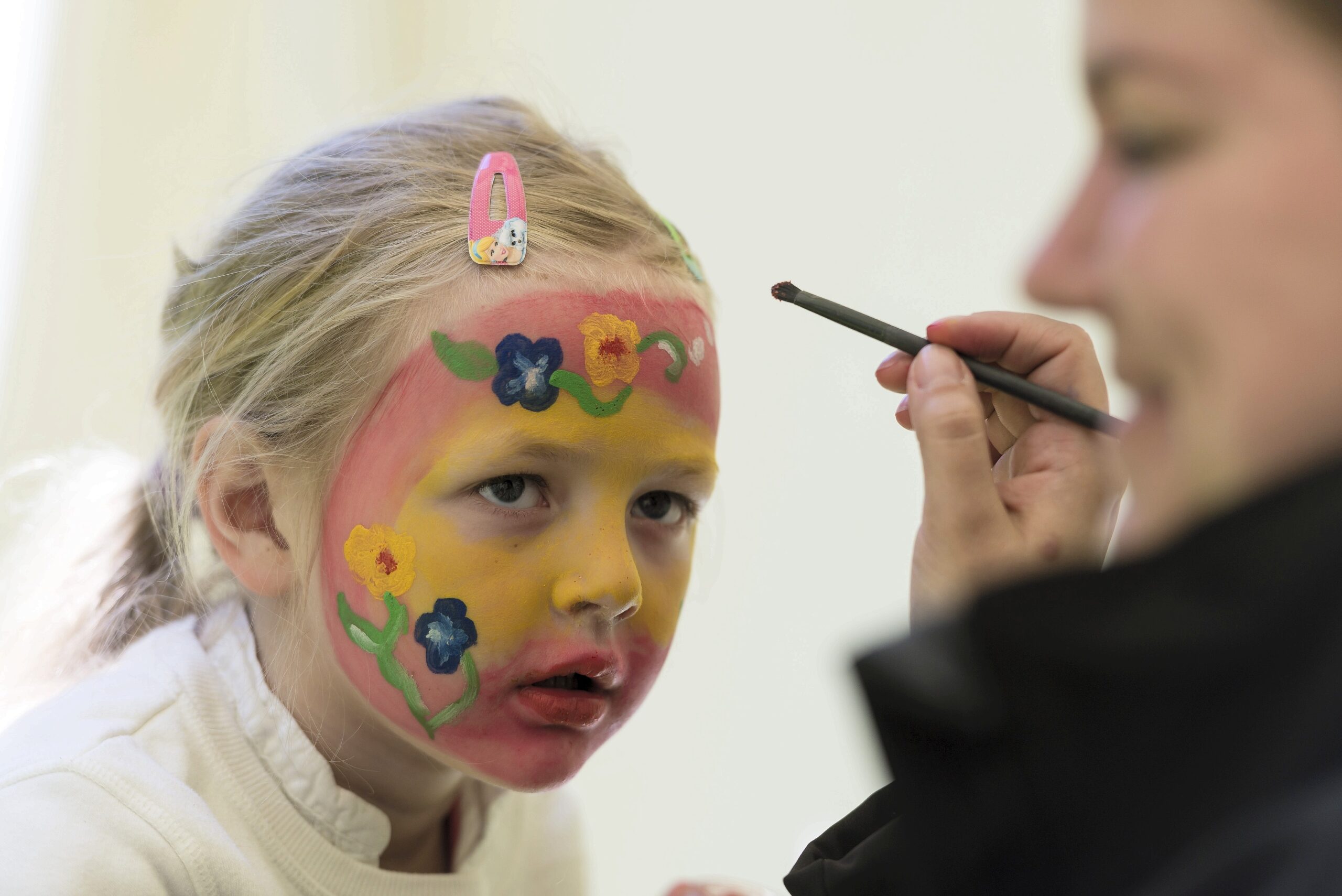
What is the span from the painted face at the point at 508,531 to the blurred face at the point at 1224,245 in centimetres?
49

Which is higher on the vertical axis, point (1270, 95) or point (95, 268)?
point (1270, 95)

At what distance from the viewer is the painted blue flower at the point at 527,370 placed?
875mm

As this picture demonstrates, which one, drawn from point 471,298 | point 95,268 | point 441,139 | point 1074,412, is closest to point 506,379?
point 471,298

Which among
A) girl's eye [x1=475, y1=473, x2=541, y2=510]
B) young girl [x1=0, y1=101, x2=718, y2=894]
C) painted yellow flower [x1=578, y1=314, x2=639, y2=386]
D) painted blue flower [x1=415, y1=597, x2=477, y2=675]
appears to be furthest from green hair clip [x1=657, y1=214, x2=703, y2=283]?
painted blue flower [x1=415, y1=597, x2=477, y2=675]

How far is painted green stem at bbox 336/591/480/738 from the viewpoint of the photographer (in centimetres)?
87

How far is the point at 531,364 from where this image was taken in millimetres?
881

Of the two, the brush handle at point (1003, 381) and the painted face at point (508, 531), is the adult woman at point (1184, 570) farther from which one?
the painted face at point (508, 531)

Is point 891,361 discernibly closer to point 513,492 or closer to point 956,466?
point 956,466

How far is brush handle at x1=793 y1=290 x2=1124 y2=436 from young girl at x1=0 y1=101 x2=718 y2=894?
0.76 feet

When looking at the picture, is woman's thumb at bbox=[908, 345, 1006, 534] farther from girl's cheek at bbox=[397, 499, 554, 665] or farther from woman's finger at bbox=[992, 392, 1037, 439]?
girl's cheek at bbox=[397, 499, 554, 665]

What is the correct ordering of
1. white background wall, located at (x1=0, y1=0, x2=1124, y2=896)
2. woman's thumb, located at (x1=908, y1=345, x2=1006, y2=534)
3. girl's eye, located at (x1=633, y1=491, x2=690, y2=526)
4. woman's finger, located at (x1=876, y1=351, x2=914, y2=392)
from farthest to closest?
white background wall, located at (x1=0, y1=0, x2=1124, y2=896) < girl's eye, located at (x1=633, y1=491, x2=690, y2=526) < woman's finger, located at (x1=876, y1=351, x2=914, y2=392) < woman's thumb, located at (x1=908, y1=345, x2=1006, y2=534)

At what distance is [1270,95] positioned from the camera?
1.35 ft

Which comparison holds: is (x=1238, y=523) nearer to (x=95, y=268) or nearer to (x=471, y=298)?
(x=471, y=298)

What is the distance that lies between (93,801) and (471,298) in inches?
17.6
